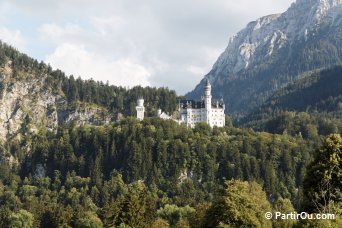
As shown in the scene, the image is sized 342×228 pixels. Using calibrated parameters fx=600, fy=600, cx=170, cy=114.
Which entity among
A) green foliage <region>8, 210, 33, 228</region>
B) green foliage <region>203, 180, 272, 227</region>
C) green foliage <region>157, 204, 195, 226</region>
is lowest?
green foliage <region>8, 210, 33, 228</region>

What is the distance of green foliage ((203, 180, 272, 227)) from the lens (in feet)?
230

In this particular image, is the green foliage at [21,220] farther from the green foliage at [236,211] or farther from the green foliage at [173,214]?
the green foliage at [236,211]

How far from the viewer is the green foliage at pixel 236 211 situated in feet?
230

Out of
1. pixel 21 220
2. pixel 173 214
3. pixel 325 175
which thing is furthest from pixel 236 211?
pixel 21 220

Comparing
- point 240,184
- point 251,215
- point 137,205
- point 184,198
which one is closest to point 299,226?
point 251,215

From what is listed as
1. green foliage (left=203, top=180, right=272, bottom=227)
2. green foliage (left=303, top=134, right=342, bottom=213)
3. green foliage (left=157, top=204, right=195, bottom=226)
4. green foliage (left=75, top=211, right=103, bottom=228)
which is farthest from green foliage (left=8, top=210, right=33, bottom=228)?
green foliage (left=303, top=134, right=342, bottom=213)

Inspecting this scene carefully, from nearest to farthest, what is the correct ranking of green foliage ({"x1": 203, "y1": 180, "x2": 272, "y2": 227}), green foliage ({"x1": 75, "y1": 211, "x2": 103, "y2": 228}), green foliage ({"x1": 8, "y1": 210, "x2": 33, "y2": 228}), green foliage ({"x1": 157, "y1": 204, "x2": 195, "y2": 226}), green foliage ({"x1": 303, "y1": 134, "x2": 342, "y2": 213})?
green foliage ({"x1": 203, "y1": 180, "x2": 272, "y2": 227}) → green foliage ({"x1": 303, "y1": 134, "x2": 342, "y2": 213}) → green foliage ({"x1": 75, "y1": 211, "x2": 103, "y2": 228}) → green foliage ({"x1": 157, "y1": 204, "x2": 195, "y2": 226}) → green foliage ({"x1": 8, "y1": 210, "x2": 33, "y2": 228})

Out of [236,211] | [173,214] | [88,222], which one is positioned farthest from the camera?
[173,214]

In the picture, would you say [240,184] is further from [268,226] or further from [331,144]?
[331,144]

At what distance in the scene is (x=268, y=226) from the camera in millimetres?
72062

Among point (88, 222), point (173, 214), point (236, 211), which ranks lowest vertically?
point (88, 222)

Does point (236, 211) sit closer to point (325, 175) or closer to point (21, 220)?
point (325, 175)

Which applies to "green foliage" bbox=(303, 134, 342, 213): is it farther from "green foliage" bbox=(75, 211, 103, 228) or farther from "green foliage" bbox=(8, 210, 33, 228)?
"green foliage" bbox=(8, 210, 33, 228)

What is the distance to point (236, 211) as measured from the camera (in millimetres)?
69938
